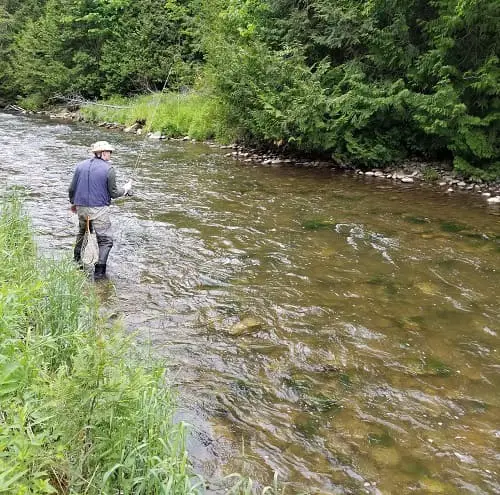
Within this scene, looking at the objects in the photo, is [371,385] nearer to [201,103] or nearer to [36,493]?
[36,493]

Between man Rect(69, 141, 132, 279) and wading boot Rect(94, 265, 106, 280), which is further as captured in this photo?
wading boot Rect(94, 265, 106, 280)

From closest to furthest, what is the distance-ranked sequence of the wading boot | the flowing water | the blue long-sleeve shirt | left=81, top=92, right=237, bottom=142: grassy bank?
the flowing water, the blue long-sleeve shirt, the wading boot, left=81, top=92, right=237, bottom=142: grassy bank

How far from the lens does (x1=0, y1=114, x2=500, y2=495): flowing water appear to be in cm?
407

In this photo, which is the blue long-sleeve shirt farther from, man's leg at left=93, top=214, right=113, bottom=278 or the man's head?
man's leg at left=93, top=214, right=113, bottom=278

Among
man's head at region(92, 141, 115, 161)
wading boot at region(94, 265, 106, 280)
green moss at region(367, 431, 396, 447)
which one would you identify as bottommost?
wading boot at region(94, 265, 106, 280)

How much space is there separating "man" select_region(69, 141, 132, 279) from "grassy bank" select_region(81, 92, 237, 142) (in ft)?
36.1

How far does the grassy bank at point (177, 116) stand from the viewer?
64.5ft

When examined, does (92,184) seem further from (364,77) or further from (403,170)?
(364,77)

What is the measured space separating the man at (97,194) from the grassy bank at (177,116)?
433 inches

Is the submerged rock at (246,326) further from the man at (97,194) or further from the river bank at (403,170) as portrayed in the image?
the river bank at (403,170)

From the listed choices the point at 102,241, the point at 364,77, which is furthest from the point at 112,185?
the point at 364,77

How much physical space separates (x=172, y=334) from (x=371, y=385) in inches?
84.5

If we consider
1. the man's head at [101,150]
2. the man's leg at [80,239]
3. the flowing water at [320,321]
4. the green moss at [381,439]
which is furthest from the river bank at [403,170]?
the green moss at [381,439]

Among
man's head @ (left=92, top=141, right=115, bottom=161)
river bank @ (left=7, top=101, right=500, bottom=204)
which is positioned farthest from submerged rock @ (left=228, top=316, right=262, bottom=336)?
river bank @ (left=7, top=101, right=500, bottom=204)
